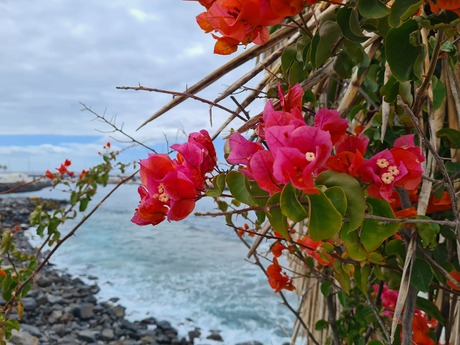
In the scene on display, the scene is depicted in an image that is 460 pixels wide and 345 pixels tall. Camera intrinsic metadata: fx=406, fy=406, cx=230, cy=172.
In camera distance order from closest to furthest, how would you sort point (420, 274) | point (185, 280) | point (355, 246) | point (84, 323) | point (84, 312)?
point (355, 246), point (420, 274), point (84, 323), point (84, 312), point (185, 280)

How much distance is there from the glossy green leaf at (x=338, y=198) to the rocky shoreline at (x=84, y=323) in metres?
2.89

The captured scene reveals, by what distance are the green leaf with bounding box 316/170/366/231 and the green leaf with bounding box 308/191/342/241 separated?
28 millimetres

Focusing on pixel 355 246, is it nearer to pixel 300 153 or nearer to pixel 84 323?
pixel 300 153

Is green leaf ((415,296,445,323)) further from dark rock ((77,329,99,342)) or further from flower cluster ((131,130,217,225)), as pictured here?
dark rock ((77,329,99,342))

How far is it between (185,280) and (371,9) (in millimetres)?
4765

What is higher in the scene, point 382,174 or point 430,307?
point 382,174

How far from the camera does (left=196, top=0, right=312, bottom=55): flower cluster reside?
35cm

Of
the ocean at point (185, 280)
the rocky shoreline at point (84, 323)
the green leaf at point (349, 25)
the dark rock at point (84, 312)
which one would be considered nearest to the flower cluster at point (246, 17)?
the green leaf at point (349, 25)

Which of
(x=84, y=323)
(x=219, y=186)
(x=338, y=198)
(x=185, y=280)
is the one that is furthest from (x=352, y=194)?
(x=185, y=280)

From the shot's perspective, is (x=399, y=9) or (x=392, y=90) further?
(x=392, y=90)

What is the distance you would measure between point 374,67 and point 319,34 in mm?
317

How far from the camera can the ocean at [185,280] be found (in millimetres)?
3473

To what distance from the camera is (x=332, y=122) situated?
34cm

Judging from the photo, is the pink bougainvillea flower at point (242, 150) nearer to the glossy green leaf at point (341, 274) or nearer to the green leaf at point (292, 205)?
the green leaf at point (292, 205)
